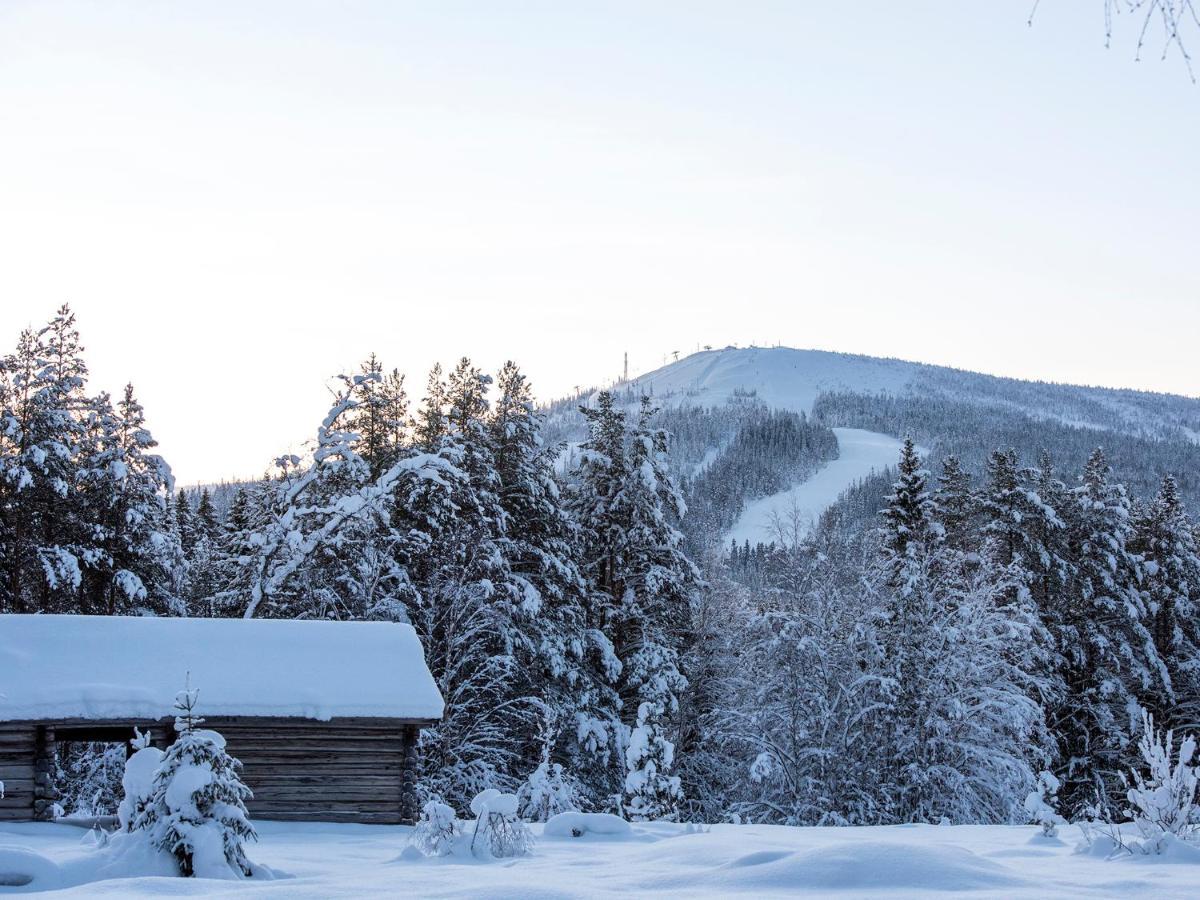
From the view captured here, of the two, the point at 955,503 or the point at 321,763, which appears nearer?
the point at 321,763

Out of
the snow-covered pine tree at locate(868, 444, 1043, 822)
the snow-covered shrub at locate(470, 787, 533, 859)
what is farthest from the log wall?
the snow-covered pine tree at locate(868, 444, 1043, 822)

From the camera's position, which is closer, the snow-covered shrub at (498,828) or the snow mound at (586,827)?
the snow-covered shrub at (498,828)

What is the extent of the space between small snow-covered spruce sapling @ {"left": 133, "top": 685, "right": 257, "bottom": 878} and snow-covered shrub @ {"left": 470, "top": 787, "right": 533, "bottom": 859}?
2401mm

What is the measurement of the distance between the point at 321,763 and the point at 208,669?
98.7 inches

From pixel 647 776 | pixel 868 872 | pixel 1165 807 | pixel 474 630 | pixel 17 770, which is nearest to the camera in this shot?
pixel 868 872

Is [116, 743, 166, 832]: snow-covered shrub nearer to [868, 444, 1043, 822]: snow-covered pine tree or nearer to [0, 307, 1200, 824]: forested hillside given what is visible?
[0, 307, 1200, 824]: forested hillside

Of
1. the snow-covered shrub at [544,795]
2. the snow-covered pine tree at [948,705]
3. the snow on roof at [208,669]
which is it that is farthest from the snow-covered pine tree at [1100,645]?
the snow on roof at [208,669]

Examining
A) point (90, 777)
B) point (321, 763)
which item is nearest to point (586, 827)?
point (321, 763)

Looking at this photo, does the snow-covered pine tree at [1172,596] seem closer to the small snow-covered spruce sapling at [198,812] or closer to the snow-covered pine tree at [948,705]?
the snow-covered pine tree at [948,705]

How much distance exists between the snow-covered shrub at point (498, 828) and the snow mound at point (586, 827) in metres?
1.95

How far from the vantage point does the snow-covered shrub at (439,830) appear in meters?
11.4

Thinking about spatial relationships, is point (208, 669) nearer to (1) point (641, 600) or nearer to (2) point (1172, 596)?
(1) point (641, 600)

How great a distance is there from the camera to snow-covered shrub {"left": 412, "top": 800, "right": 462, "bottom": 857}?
450 inches

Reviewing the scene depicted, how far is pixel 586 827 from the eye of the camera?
1350 centimetres
